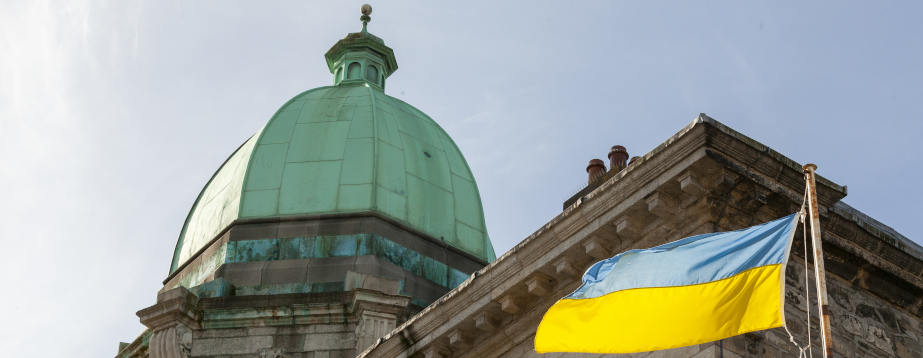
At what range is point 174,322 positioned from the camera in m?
28.2

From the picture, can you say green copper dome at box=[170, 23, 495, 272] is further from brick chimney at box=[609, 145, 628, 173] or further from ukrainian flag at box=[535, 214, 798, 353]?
ukrainian flag at box=[535, 214, 798, 353]

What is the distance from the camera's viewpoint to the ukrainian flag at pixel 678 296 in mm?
15234

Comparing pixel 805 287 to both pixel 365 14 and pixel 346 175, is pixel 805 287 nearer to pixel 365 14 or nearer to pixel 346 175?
pixel 346 175

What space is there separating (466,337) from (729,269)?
4.45 m

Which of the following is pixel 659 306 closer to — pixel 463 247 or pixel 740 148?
pixel 740 148

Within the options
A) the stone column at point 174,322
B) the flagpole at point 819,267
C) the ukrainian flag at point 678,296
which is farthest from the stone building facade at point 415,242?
the flagpole at point 819,267

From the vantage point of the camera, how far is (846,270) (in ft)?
57.3

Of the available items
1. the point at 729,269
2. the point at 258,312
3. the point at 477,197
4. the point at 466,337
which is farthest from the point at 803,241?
the point at 477,197

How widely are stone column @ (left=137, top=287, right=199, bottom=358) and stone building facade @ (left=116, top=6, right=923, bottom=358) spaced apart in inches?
1.0

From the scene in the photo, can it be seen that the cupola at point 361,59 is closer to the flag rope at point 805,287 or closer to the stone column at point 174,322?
the stone column at point 174,322

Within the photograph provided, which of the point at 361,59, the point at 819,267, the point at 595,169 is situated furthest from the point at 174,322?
the point at 819,267

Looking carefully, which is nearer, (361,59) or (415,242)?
(415,242)

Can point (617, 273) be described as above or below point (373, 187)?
below

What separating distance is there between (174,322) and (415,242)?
4.79 meters
